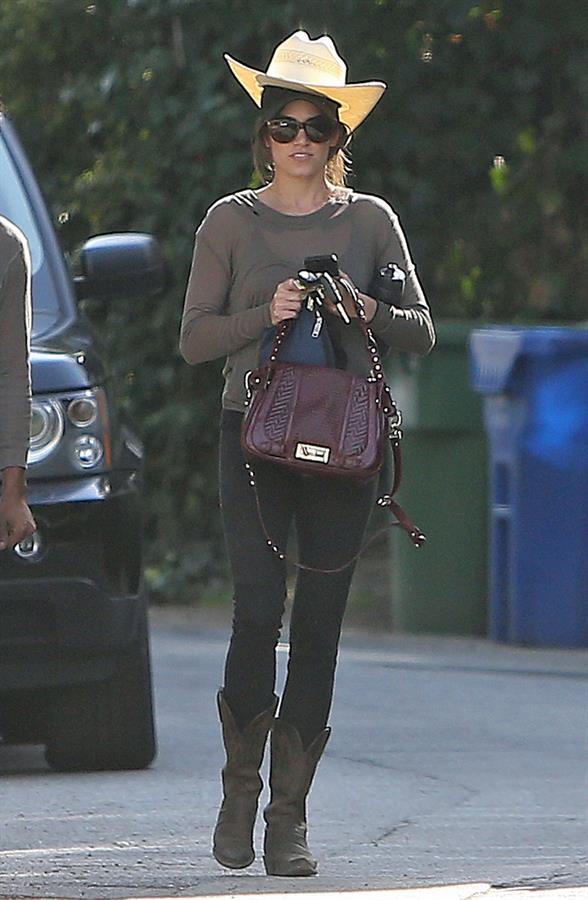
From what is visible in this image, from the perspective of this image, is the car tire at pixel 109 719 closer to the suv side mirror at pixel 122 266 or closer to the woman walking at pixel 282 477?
the suv side mirror at pixel 122 266

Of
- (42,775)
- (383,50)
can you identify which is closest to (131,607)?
(42,775)

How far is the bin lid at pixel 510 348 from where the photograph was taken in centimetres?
973

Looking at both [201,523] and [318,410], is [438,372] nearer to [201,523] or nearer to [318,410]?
[201,523]

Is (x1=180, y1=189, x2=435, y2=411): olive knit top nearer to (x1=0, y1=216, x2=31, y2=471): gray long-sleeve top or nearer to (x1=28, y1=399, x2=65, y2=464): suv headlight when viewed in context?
(x1=0, y1=216, x2=31, y2=471): gray long-sleeve top

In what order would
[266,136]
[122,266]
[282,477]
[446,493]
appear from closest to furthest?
[282,477] < [266,136] < [122,266] < [446,493]

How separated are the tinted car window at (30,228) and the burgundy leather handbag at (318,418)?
184cm

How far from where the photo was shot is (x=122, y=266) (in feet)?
22.2

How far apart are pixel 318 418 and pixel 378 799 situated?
1552mm

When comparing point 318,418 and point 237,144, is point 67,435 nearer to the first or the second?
point 318,418

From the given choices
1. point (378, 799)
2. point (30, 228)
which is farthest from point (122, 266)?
point (378, 799)

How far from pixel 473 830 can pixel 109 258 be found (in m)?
1.95

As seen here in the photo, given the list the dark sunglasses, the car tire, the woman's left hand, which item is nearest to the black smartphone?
the woman's left hand

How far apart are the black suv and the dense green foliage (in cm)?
461

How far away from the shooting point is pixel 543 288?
12016mm
